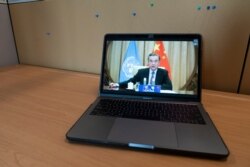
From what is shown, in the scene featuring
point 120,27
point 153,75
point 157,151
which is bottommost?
point 157,151

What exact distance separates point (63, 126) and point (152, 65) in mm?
338

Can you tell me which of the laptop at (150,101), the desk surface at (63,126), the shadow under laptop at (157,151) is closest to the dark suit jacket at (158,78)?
the laptop at (150,101)

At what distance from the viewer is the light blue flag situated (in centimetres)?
64

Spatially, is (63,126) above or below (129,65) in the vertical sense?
below

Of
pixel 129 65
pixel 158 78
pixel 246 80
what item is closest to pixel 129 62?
pixel 129 65

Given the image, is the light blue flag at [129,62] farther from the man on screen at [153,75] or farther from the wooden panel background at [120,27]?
the wooden panel background at [120,27]

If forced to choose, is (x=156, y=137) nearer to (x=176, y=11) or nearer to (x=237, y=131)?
(x=237, y=131)

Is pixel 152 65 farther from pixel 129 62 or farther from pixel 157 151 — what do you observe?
pixel 157 151

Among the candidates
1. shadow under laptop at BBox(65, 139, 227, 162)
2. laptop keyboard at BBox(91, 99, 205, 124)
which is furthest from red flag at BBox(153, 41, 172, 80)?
shadow under laptop at BBox(65, 139, 227, 162)

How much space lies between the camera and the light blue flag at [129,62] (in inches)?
25.1

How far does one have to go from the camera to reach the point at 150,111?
53 cm

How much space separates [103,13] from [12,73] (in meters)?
0.58

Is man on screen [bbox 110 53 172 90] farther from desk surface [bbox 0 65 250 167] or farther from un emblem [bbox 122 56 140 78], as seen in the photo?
desk surface [bbox 0 65 250 167]

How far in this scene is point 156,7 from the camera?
29.0 inches
